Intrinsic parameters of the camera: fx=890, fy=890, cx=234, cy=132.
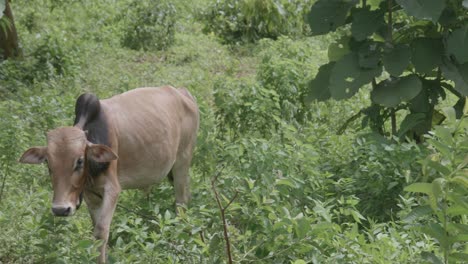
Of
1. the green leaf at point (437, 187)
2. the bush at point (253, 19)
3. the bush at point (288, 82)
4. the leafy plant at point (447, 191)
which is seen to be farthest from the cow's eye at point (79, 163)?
the bush at point (253, 19)

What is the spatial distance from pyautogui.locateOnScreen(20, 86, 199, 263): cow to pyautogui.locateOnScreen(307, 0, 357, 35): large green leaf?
113cm

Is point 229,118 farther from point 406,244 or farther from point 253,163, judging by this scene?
point 406,244

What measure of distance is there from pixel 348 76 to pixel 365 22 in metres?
0.42

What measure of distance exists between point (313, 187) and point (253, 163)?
44 centimetres

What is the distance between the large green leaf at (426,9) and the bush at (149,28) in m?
6.56

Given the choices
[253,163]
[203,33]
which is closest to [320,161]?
[253,163]

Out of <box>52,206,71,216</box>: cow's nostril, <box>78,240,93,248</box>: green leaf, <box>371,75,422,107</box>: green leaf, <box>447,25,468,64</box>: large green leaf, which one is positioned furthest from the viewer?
<box>371,75,422,107</box>: green leaf

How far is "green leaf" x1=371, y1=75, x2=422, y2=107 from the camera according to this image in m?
6.72

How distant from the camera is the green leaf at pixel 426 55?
6.64 m

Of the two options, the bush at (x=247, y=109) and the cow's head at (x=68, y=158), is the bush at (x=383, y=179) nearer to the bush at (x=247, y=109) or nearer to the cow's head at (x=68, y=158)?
the bush at (x=247, y=109)

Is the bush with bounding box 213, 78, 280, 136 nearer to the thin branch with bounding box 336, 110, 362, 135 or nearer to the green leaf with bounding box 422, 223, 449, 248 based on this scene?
the thin branch with bounding box 336, 110, 362, 135

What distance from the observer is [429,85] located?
7.04 metres

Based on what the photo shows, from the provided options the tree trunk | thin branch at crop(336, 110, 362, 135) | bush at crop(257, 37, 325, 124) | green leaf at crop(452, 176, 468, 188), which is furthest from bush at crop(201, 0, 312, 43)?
green leaf at crop(452, 176, 468, 188)

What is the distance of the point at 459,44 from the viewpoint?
650 cm
